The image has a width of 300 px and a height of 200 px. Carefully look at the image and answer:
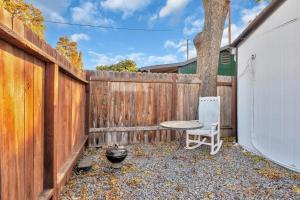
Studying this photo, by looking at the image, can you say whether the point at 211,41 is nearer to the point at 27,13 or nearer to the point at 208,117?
the point at 208,117

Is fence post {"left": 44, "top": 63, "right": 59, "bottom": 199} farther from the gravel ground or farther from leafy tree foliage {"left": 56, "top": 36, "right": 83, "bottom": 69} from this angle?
leafy tree foliage {"left": 56, "top": 36, "right": 83, "bottom": 69}

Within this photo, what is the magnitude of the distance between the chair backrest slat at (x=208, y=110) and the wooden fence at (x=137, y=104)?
387mm

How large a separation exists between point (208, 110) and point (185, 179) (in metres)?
2.04

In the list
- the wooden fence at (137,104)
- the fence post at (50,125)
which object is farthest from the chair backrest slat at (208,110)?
the fence post at (50,125)

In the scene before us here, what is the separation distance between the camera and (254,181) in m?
2.45

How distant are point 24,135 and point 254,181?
8.59 ft

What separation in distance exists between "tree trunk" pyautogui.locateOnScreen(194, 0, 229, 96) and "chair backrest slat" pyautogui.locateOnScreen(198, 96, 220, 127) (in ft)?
1.30

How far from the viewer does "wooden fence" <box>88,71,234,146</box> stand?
4.06 metres

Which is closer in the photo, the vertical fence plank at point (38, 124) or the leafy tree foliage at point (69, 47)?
the vertical fence plank at point (38, 124)

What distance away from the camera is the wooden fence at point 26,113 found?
0.98 m

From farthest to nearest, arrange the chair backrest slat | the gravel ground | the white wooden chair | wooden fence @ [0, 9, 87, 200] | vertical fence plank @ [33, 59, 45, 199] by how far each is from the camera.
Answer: the chair backrest slat → the white wooden chair → the gravel ground → vertical fence plank @ [33, 59, 45, 199] → wooden fence @ [0, 9, 87, 200]

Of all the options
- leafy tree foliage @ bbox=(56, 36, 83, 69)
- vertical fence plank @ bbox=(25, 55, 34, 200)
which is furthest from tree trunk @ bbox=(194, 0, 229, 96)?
leafy tree foliage @ bbox=(56, 36, 83, 69)

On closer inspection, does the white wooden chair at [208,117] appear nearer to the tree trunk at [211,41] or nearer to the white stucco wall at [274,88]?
the tree trunk at [211,41]

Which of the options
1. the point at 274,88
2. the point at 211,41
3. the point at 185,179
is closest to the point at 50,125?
the point at 185,179
